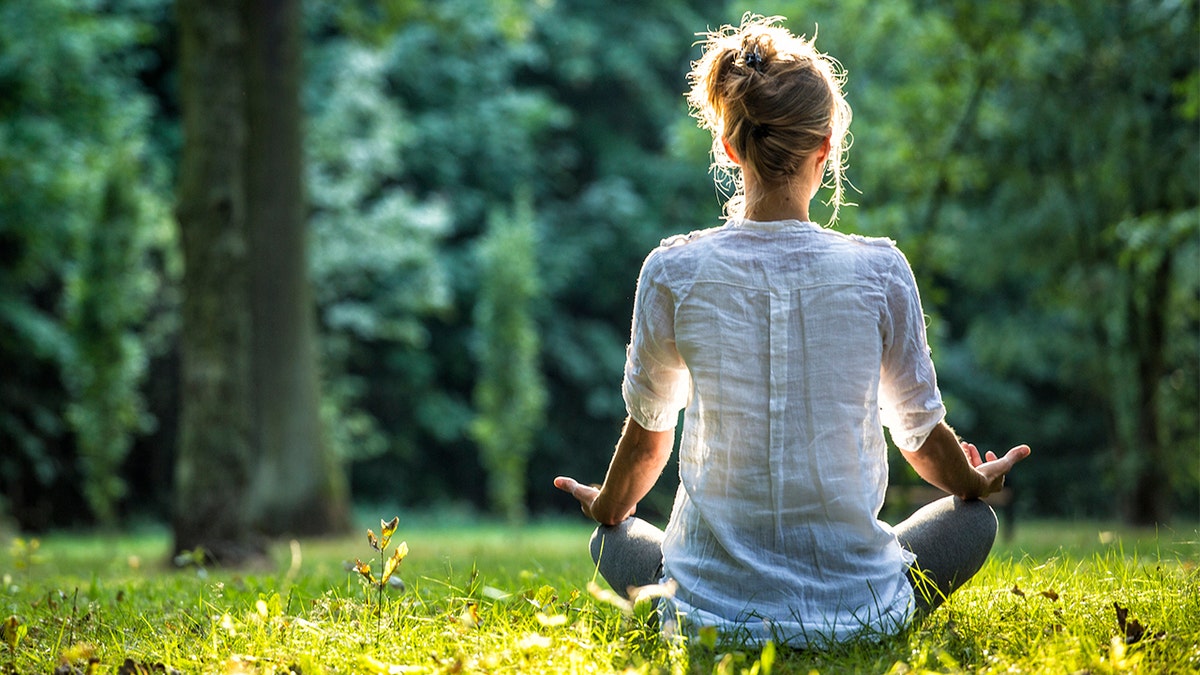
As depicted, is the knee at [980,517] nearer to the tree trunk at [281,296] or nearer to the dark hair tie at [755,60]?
the dark hair tie at [755,60]

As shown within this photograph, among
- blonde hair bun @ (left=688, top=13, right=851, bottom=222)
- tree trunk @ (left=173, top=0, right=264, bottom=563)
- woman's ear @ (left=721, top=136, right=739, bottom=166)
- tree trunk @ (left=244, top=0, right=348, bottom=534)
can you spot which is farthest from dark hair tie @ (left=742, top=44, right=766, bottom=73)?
tree trunk @ (left=244, top=0, right=348, bottom=534)

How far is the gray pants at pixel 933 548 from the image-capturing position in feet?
8.74

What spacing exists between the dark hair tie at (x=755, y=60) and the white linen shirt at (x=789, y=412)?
33cm

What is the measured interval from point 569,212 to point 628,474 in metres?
19.9

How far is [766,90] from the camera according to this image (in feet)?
7.98

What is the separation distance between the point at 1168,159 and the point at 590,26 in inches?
501

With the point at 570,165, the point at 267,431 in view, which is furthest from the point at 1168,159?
the point at 570,165

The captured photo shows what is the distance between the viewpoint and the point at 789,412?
242 cm

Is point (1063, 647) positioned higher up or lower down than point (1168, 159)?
lower down

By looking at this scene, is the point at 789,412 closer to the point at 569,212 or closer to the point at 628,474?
the point at 628,474

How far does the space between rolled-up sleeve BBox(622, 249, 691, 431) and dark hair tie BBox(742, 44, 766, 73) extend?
1.44 feet

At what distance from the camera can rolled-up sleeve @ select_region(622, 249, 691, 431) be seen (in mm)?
2518

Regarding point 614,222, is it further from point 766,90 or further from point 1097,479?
point 766,90

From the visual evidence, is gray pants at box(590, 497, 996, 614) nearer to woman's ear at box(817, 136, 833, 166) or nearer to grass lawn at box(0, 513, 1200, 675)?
grass lawn at box(0, 513, 1200, 675)
